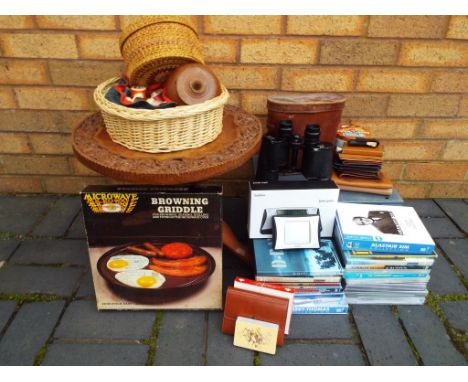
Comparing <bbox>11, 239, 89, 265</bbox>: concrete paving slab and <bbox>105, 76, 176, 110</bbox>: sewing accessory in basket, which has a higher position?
<bbox>105, 76, 176, 110</bbox>: sewing accessory in basket

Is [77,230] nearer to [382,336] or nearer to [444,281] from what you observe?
[382,336]

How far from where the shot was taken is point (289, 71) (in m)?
1.82

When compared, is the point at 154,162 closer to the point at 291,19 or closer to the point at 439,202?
the point at 291,19

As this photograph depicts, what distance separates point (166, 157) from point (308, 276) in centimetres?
67

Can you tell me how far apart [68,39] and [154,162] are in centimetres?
104

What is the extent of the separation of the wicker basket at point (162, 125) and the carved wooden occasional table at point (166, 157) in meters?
0.03

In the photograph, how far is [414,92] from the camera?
1.88 metres

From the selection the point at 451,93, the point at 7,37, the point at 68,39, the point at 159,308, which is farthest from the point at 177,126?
the point at 451,93

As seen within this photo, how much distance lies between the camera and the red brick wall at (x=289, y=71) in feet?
5.67

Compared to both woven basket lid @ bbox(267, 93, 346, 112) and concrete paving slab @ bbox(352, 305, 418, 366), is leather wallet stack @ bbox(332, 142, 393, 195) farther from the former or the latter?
concrete paving slab @ bbox(352, 305, 418, 366)

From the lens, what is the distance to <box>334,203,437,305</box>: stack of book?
1.36 meters

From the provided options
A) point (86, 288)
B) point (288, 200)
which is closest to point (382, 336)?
point (288, 200)

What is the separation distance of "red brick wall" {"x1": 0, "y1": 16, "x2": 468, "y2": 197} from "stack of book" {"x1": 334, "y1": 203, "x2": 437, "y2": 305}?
27.4 inches

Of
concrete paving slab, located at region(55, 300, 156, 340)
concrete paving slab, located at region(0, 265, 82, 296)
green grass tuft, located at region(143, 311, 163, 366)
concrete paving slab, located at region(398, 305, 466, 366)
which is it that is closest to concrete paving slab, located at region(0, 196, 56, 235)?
concrete paving slab, located at region(0, 265, 82, 296)
